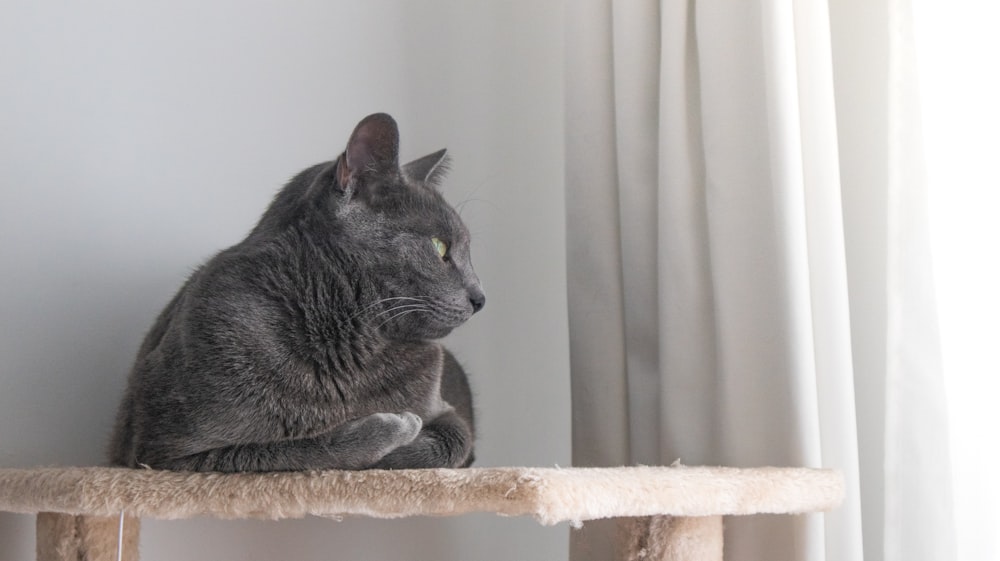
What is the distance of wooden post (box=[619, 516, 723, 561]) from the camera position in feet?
3.12

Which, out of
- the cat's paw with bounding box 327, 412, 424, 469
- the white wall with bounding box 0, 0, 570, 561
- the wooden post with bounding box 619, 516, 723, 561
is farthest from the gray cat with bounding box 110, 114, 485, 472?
the white wall with bounding box 0, 0, 570, 561

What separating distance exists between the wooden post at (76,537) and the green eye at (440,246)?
452 mm

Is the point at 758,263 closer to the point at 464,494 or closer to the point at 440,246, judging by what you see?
the point at 440,246

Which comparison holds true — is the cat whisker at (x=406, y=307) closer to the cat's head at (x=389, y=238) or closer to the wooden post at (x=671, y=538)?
the cat's head at (x=389, y=238)

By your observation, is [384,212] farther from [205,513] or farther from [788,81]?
[788,81]

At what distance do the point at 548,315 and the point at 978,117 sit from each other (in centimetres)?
78

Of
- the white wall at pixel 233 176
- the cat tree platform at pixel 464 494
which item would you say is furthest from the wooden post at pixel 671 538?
the white wall at pixel 233 176

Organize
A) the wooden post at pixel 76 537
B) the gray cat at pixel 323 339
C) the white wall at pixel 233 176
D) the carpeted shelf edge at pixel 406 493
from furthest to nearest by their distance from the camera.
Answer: the white wall at pixel 233 176, the wooden post at pixel 76 537, the gray cat at pixel 323 339, the carpeted shelf edge at pixel 406 493

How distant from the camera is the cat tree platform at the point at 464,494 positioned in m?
0.77

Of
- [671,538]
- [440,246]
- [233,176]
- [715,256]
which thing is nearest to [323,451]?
[440,246]

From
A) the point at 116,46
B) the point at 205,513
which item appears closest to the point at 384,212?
the point at 205,513

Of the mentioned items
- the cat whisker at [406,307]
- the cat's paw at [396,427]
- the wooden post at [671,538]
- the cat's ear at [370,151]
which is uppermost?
the cat's ear at [370,151]

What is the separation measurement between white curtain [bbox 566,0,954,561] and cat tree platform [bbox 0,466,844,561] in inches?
5.4

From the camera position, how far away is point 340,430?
872 millimetres
